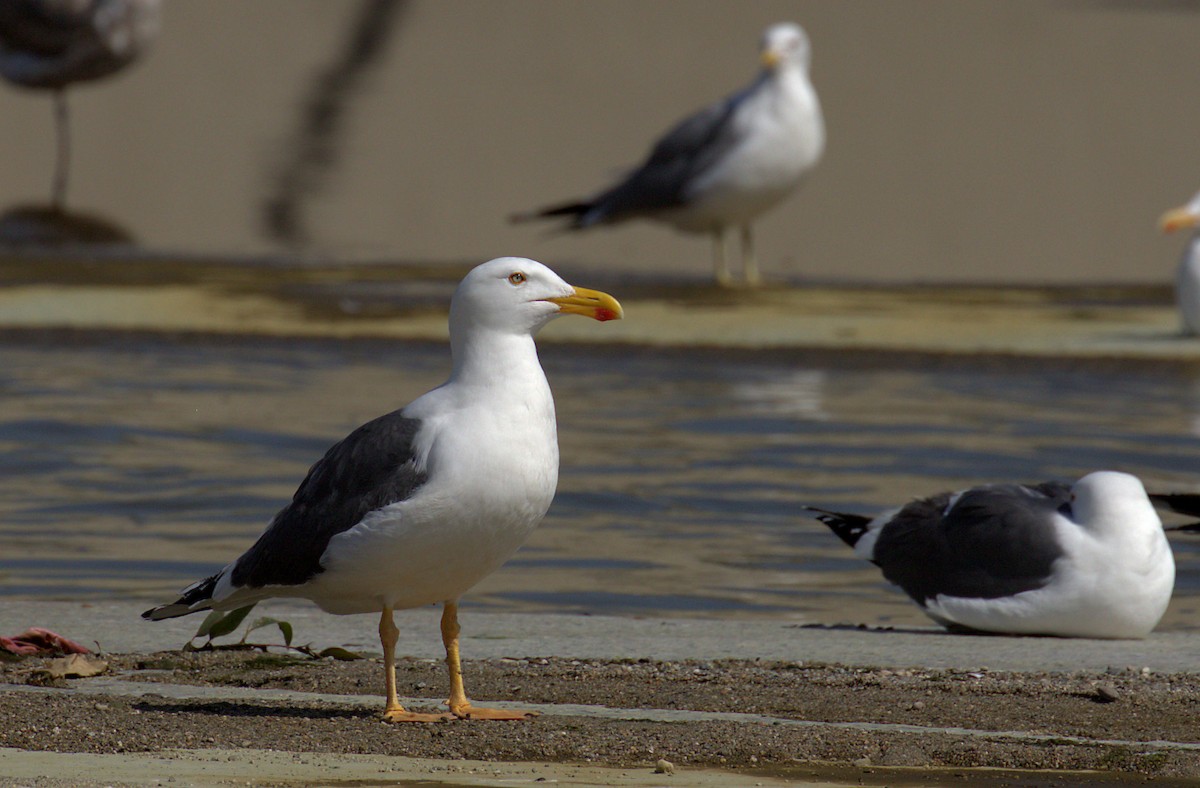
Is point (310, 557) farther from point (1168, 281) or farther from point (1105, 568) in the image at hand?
point (1168, 281)

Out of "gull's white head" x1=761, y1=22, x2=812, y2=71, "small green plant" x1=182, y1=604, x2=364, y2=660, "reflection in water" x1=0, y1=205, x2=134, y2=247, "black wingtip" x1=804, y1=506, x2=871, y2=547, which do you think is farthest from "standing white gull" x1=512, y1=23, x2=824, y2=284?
"small green plant" x1=182, y1=604, x2=364, y2=660

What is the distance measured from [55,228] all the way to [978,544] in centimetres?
1751

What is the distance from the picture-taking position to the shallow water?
7.77m

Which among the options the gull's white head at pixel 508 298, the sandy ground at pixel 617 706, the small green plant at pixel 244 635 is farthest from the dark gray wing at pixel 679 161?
the gull's white head at pixel 508 298

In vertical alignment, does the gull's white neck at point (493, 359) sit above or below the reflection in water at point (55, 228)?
above

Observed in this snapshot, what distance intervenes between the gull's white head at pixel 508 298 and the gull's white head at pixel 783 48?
12.3m

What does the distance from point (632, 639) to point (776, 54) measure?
1164cm

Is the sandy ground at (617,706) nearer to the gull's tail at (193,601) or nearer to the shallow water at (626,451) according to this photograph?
the gull's tail at (193,601)

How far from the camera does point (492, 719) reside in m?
4.83

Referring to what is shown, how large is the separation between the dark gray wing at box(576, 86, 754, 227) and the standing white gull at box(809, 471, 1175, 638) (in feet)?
35.2

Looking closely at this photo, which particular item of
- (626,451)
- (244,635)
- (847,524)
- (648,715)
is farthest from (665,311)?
(648,715)

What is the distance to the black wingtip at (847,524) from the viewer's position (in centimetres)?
726

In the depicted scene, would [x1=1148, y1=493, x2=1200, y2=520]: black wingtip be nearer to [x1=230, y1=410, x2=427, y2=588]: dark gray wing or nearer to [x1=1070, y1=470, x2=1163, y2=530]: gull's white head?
[x1=1070, y1=470, x2=1163, y2=530]: gull's white head

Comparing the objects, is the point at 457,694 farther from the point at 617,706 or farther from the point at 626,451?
the point at 626,451
